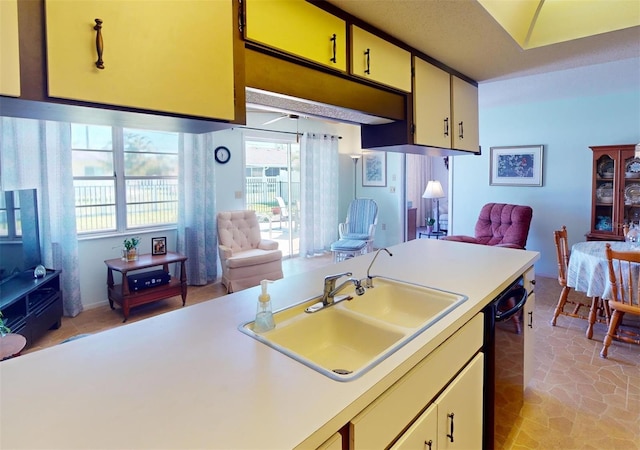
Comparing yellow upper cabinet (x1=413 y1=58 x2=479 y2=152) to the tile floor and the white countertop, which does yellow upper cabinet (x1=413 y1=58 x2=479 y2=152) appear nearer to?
the white countertop

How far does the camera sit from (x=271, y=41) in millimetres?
1271

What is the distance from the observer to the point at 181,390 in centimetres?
87

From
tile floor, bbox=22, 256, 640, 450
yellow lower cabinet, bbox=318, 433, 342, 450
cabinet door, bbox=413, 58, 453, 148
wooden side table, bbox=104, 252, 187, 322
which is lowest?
tile floor, bbox=22, 256, 640, 450

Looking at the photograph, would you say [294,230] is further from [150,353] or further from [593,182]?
[150,353]

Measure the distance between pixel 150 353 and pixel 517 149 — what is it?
5.42 meters

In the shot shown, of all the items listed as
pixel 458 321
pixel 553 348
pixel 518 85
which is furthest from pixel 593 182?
pixel 458 321

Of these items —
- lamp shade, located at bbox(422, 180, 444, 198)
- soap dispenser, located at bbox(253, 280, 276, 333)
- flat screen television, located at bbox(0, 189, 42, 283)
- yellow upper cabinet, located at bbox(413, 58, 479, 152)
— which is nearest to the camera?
soap dispenser, located at bbox(253, 280, 276, 333)

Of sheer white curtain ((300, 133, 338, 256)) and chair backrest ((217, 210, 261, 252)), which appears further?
sheer white curtain ((300, 133, 338, 256))

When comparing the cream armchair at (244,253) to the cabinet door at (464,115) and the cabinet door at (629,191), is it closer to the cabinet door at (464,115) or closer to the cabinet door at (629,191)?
the cabinet door at (464,115)

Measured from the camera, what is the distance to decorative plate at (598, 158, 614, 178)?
4.22 meters

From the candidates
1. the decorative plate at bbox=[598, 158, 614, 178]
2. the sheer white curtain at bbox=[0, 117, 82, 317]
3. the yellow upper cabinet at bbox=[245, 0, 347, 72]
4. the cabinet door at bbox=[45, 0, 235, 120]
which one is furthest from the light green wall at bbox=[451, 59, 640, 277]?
the sheer white curtain at bbox=[0, 117, 82, 317]

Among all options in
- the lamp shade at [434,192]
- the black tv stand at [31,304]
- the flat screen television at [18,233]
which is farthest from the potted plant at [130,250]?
the lamp shade at [434,192]

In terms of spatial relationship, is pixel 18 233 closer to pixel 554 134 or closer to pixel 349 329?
pixel 349 329

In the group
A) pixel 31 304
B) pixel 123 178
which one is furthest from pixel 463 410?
pixel 123 178
